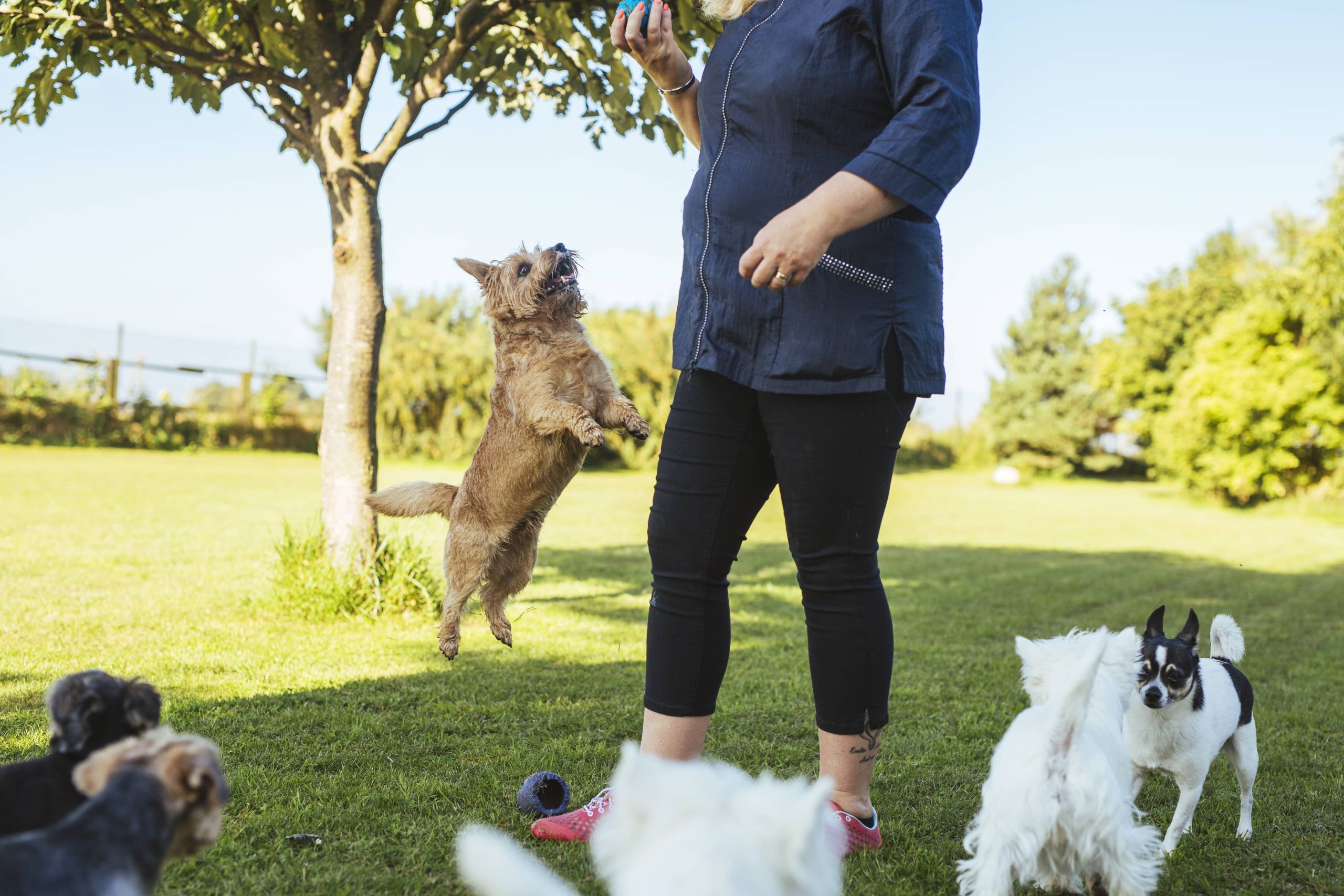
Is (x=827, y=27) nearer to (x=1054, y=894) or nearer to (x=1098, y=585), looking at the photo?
(x=1054, y=894)

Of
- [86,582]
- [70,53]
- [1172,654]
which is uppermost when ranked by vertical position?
[70,53]

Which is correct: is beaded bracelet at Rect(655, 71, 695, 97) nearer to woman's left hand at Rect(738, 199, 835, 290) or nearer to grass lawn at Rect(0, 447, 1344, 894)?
woman's left hand at Rect(738, 199, 835, 290)

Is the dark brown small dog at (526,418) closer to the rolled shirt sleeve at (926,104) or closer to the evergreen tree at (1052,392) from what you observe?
the rolled shirt sleeve at (926,104)

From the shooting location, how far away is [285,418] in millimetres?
23594

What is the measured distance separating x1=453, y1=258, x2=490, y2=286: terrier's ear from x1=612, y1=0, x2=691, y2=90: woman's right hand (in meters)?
0.79

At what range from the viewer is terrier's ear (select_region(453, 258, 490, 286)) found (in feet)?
9.46

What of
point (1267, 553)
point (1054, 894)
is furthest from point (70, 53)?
point (1267, 553)

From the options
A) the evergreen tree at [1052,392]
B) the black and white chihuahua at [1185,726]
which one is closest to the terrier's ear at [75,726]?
the black and white chihuahua at [1185,726]

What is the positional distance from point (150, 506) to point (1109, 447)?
30.8 meters

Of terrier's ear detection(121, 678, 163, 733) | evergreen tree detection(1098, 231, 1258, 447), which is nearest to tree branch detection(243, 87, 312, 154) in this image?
terrier's ear detection(121, 678, 163, 733)

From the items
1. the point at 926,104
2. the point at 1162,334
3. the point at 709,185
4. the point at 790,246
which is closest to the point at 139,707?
the point at 790,246

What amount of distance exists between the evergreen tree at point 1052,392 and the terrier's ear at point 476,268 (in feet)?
102

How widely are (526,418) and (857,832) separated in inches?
57.3

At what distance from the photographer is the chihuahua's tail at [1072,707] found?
1942mm
